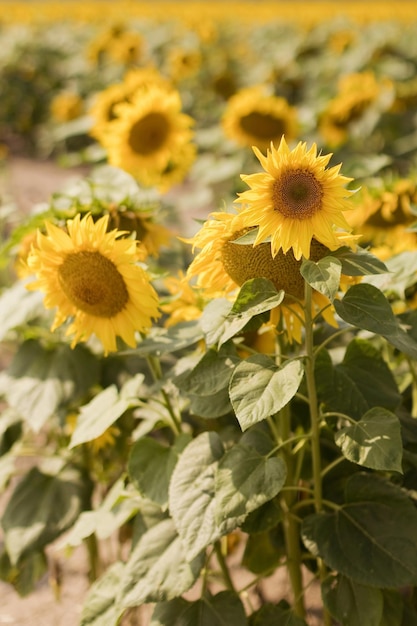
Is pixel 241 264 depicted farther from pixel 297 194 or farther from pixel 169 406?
pixel 169 406

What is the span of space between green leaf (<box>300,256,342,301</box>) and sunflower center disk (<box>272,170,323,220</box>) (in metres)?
0.06

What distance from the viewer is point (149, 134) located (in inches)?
87.5

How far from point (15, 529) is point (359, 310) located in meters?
0.93

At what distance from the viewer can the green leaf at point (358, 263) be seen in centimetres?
106

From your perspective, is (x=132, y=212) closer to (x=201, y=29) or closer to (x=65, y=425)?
(x=65, y=425)

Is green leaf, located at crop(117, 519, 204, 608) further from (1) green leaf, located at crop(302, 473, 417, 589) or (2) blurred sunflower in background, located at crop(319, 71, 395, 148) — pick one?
(2) blurred sunflower in background, located at crop(319, 71, 395, 148)

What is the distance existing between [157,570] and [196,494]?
0.16 m

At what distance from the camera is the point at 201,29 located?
6.05 metres

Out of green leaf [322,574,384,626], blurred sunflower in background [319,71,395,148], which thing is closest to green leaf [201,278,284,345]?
green leaf [322,574,384,626]

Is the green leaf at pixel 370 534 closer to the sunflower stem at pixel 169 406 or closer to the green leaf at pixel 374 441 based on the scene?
the green leaf at pixel 374 441

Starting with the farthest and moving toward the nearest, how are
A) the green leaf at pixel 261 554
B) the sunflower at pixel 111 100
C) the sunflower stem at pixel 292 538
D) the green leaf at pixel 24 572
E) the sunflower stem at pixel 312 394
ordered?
the sunflower at pixel 111 100
the green leaf at pixel 24 572
the green leaf at pixel 261 554
the sunflower stem at pixel 292 538
the sunflower stem at pixel 312 394

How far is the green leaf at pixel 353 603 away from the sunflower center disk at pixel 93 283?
1.80 ft

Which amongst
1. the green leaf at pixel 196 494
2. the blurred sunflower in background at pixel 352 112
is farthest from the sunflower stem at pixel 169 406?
the blurred sunflower in background at pixel 352 112

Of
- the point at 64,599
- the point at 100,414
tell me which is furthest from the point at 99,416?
the point at 64,599
